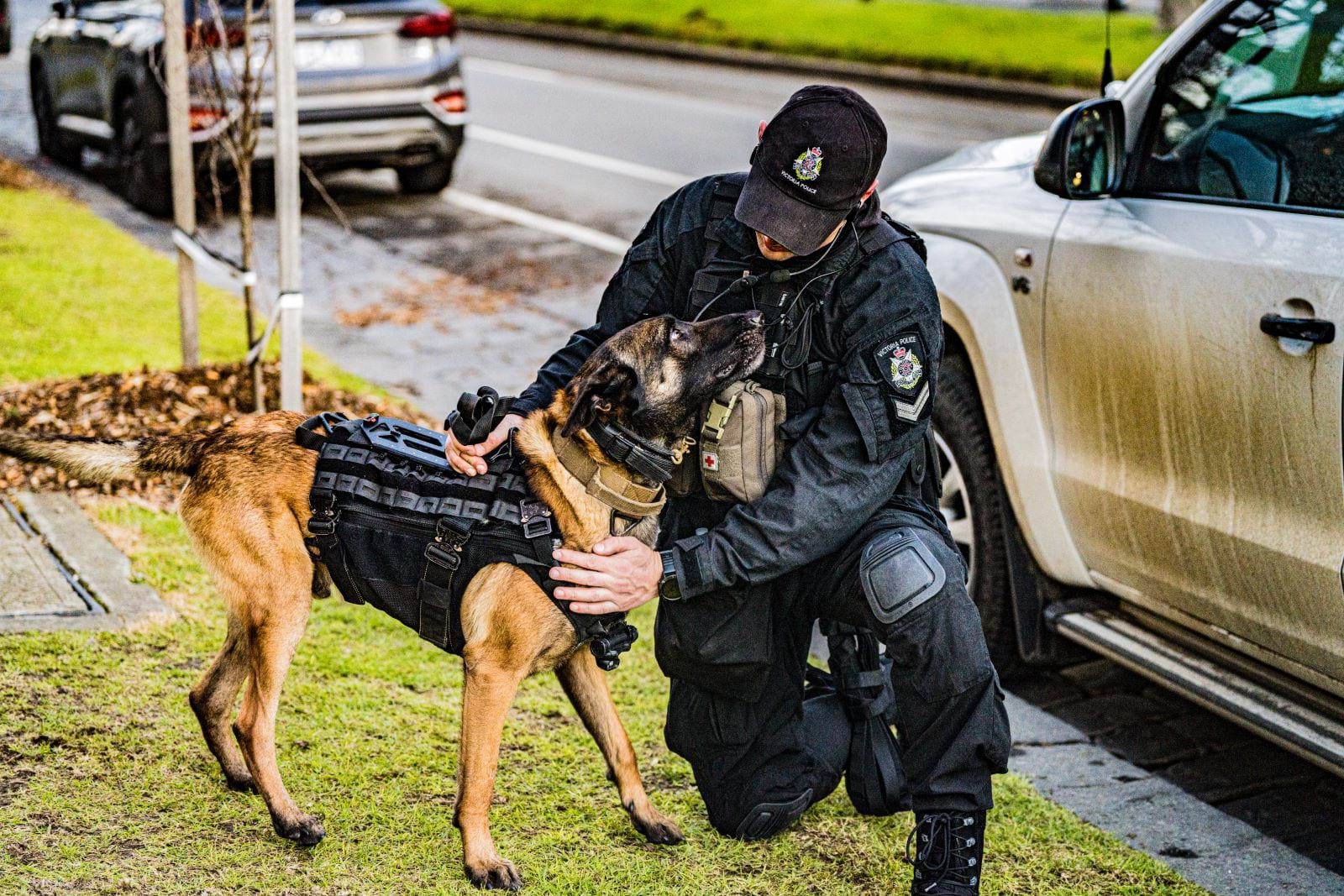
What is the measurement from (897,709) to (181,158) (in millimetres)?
4061

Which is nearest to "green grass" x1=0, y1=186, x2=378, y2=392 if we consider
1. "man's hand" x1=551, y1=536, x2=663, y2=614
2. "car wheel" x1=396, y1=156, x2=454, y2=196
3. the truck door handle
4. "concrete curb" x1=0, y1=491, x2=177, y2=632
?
"concrete curb" x1=0, y1=491, x2=177, y2=632

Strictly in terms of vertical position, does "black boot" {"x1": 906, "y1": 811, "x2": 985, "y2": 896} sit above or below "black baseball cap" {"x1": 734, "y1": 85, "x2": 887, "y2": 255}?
below

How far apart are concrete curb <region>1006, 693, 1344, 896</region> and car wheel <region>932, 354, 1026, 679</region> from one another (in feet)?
1.07

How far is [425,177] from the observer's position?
11.0 m

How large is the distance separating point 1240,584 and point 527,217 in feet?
25.3

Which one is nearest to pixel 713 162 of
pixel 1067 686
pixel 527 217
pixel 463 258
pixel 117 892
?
pixel 527 217

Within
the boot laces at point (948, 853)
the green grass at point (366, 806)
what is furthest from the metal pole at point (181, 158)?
the boot laces at point (948, 853)

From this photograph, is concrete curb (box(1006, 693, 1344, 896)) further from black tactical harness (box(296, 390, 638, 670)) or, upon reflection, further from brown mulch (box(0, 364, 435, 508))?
brown mulch (box(0, 364, 435, 508))

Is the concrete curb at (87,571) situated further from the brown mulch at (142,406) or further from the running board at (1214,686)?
the running board at (1214,686)

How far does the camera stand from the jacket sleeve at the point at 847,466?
315 cm

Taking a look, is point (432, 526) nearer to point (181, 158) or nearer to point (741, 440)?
point (741, 440)

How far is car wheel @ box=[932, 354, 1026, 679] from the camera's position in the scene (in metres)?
4.24

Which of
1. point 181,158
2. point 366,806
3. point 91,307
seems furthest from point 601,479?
point 91,307

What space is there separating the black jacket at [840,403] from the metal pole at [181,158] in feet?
10.3
